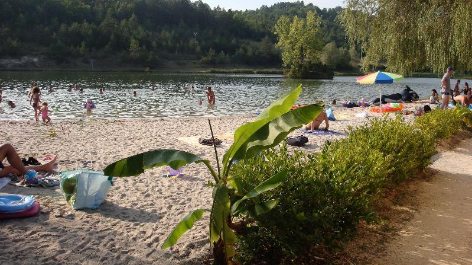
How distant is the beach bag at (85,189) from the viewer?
5270mm

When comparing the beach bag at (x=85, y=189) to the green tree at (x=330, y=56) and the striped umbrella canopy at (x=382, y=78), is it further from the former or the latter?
the green tree at (x=330, y=56)

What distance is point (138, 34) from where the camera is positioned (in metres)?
103

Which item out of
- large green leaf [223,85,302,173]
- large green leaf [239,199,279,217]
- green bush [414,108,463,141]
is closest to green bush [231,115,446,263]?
large green leaf [239,199,279,217]

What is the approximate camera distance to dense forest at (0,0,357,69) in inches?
3450

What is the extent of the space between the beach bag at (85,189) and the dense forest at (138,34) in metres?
72.4

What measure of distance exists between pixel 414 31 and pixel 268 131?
524 inches


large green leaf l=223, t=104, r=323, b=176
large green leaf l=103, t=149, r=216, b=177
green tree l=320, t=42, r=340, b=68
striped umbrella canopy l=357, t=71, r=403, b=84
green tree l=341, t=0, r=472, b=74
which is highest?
green tree l=320, t=42, r=340, b=68

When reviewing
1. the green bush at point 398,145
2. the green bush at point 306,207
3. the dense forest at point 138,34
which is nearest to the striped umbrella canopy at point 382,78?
the green bush at point 398,145

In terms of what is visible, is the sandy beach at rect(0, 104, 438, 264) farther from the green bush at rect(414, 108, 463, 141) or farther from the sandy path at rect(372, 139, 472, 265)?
the green bush at rect(414, 108, 463, 141)

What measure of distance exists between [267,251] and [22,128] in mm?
12576

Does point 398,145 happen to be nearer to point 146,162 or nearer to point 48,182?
point 146,162

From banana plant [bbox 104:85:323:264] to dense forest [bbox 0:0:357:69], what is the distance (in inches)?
2889

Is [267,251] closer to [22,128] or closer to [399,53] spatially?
[22,128]

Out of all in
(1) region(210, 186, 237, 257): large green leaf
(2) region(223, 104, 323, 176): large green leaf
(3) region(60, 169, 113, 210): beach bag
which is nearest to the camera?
(1) region(210, 186, 237, 257): large green leaf
